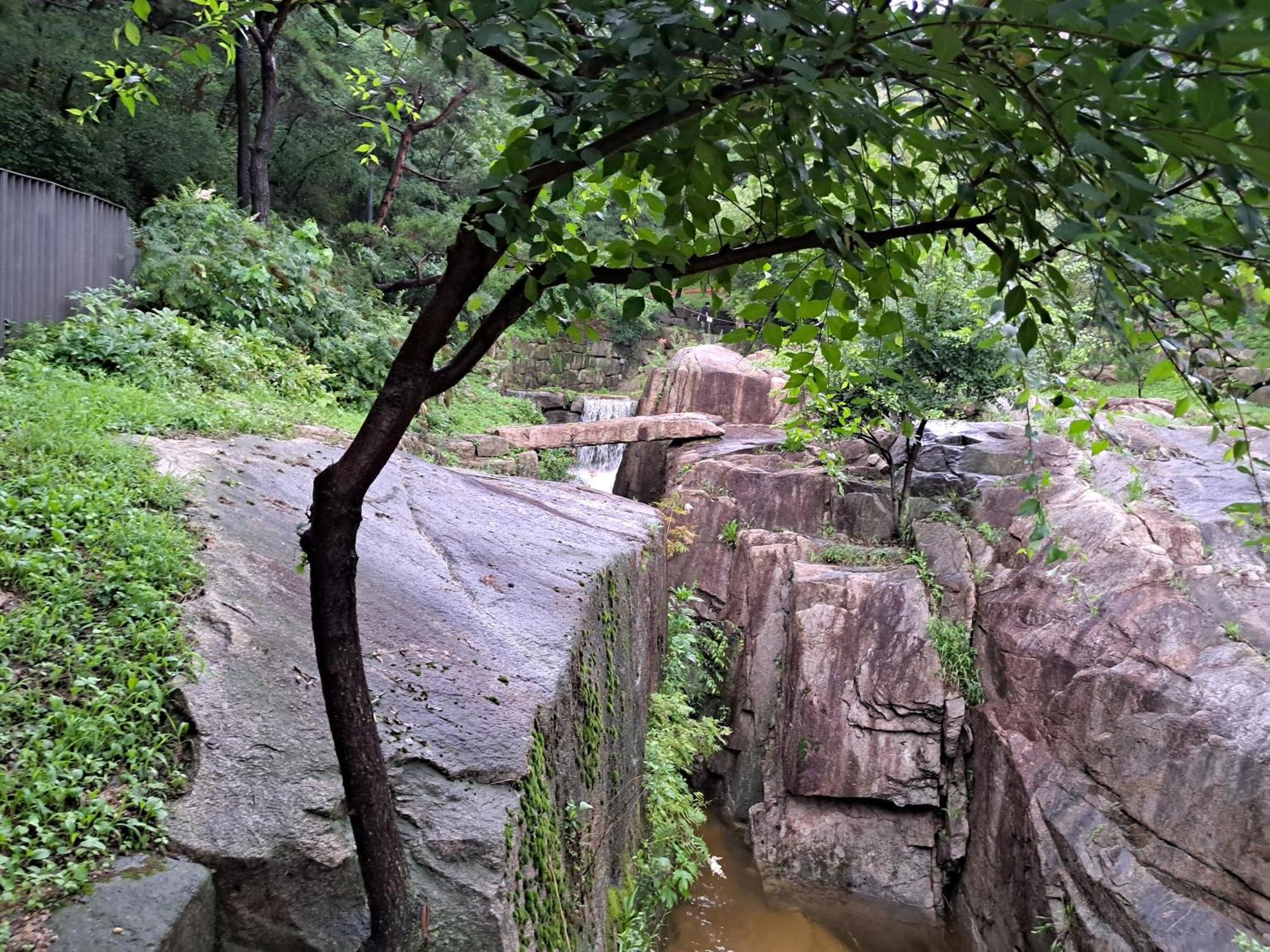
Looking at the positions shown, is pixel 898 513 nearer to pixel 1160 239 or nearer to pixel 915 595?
pixel 915 595

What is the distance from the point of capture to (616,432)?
14664 mm

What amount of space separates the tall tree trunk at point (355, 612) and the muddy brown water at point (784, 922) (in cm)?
544

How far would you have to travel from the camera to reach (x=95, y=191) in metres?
11.5

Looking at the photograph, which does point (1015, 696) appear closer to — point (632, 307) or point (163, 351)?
point (632, 307)

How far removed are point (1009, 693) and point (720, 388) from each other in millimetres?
9280

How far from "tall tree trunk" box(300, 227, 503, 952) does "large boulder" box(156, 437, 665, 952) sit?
22cm

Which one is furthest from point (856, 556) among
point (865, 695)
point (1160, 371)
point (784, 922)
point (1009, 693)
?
point (1160, 371)

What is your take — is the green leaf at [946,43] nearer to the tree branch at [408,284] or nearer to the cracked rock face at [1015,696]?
the cracked rock face at [1015,696]

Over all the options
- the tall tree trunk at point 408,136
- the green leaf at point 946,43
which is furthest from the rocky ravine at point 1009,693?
the tall tree trunk at point 408,136

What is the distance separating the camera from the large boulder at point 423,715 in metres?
2.55

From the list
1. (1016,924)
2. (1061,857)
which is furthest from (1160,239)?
(1016,924)

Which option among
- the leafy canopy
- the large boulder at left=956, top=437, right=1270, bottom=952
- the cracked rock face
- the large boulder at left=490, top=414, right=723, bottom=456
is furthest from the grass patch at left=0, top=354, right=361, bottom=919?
the large boulder at left=490, top=414, right=723, bottom=456

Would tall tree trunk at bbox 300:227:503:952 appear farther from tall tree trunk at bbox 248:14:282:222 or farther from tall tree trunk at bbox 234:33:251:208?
tall tree trunk at bbox 234:33:251:208

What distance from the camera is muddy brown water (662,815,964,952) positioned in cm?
759
